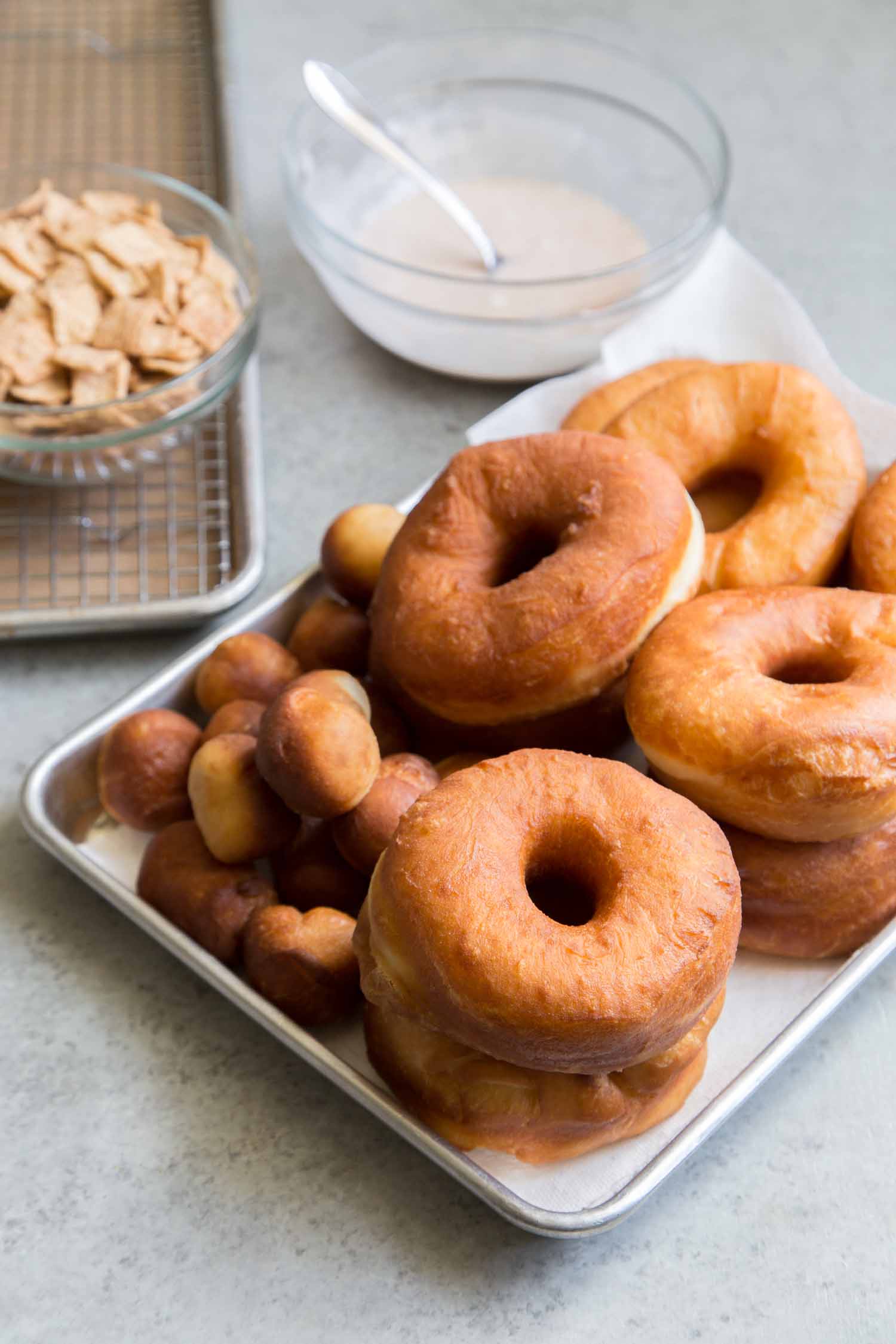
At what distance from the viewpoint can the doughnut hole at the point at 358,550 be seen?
1108 mm

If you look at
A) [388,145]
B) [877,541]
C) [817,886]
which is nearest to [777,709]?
[817,886]

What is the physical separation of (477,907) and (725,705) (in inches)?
8.8

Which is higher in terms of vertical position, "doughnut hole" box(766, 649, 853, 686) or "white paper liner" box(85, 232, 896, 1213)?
"doughnut hole" box(766, 649, 853, 686)

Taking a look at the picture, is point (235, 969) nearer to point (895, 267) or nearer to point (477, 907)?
point (477, 907)

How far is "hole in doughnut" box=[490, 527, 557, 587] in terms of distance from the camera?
103cm

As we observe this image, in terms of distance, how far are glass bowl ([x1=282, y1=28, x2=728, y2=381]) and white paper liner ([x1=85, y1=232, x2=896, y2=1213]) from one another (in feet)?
0.15

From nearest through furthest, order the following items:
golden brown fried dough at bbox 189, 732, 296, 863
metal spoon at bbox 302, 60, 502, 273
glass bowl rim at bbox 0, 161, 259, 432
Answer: golden brown fried dough at bbox 189, 732, 296, 863, glass bowl rim at bbox 0, 161, 259, 432, metal spoon at bbox 302, 60, 502, 273

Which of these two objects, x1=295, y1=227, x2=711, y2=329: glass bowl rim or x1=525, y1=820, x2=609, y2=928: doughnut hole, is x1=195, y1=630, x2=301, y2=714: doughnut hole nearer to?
x1=525, y1=820, x2=609, y2=928: doughnut hole

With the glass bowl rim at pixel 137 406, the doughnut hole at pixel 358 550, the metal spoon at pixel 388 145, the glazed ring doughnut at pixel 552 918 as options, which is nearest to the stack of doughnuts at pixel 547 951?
the glazed ring doughnut at pixel 552 918

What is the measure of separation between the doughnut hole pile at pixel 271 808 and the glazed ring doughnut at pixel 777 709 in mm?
182

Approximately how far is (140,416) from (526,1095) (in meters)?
0.73

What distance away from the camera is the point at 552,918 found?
33.4 inches

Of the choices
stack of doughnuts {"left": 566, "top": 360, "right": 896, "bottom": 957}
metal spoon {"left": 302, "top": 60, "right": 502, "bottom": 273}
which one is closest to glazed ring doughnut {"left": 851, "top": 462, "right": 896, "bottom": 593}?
stack of doughnuts {"left": 566, "top": 360, "right": 896, "bottom": 957}

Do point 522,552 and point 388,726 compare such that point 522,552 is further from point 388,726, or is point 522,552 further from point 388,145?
point 388,145
